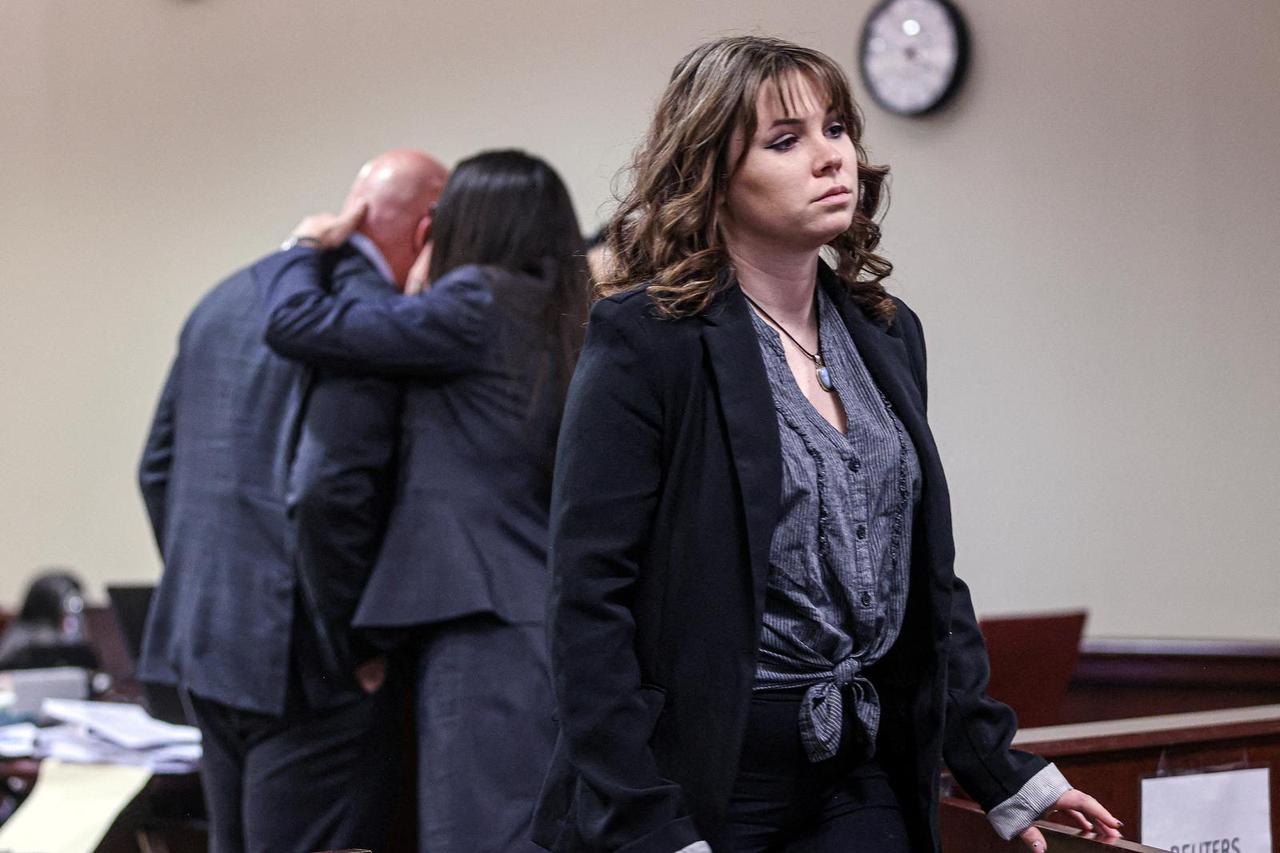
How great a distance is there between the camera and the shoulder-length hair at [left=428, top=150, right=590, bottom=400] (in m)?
2.50

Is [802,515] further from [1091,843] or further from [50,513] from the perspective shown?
[50,513]

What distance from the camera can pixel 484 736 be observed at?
2.36 meters

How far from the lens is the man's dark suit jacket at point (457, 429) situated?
2396mm

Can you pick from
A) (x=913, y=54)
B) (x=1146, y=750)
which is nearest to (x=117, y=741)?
(x=1146, y=750)

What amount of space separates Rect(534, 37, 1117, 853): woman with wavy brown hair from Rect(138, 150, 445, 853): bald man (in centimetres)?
112

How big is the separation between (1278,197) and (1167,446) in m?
0.55

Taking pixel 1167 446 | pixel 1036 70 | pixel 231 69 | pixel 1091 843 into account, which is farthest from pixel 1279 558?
pixel 231 69

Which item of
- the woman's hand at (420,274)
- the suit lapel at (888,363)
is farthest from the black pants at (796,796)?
the woman's hand at (420,274)

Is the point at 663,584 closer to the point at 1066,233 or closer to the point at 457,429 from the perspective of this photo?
the point at 457,429

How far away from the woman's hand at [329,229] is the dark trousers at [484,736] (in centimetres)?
73

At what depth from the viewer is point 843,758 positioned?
53.6 inches

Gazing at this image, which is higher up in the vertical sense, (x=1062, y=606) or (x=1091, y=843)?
(x=1091, y=843)

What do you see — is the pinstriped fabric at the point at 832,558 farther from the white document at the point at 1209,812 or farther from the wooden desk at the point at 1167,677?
the wooden desk at the point at 1167,677

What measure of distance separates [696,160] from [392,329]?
44.4 inches
